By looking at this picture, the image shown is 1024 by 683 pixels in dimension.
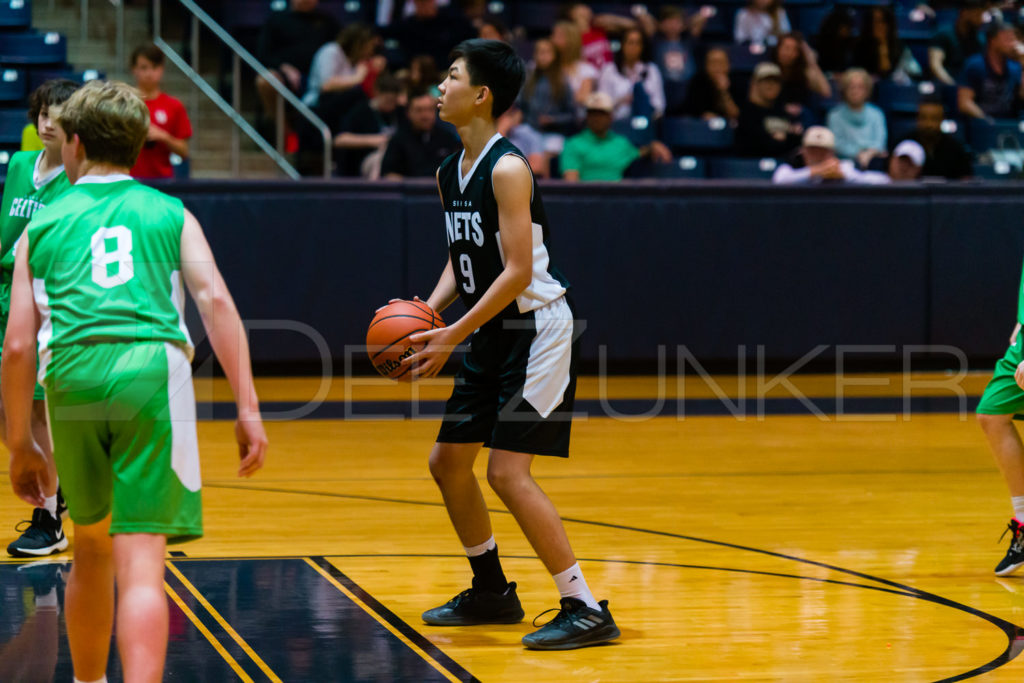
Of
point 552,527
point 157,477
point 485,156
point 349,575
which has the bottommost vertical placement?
point 349,575

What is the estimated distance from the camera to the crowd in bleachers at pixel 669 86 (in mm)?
11633

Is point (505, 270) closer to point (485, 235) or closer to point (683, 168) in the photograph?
point (485, 235)

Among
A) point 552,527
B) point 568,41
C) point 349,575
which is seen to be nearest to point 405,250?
point 568,41

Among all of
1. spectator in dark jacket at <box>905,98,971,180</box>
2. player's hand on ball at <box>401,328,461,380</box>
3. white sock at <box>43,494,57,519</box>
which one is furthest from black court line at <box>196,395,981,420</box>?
player's hand on ball at <box>401,328,461,380</box>

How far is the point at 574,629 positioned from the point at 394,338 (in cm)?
107

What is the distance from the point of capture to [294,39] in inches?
486

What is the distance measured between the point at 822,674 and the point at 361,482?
3543 mm

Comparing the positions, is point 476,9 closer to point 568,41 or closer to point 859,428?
point 568,41

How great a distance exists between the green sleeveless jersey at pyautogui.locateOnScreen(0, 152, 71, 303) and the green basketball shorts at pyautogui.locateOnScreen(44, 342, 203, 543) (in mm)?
2178

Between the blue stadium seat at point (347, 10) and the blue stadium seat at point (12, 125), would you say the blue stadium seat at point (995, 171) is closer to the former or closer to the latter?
the blue stadium seat at point (347, 10)

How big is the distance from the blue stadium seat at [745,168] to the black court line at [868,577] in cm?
621

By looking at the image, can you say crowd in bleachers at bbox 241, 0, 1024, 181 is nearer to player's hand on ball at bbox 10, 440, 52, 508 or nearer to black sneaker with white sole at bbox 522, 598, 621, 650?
black sneaker with white sole at bbox 522, 598, 621, 650

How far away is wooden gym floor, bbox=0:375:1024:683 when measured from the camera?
4.44 meters

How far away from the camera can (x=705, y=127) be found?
1253 centimetres
